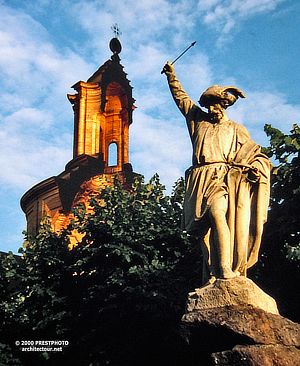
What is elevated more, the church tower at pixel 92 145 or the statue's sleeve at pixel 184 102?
the church tower at pixel 92 145

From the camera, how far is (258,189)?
6.95 m

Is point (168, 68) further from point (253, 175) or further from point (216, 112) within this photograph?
point (253, 175)

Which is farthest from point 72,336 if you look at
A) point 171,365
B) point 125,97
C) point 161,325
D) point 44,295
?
point 125,97

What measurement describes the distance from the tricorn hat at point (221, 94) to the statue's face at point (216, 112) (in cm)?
6

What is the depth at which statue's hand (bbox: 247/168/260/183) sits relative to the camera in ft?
22.7

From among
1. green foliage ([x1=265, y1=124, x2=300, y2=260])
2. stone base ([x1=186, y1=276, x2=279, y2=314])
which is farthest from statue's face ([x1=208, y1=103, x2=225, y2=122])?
green foliage ([x1=265, y1=124, x2=300, y2=260])

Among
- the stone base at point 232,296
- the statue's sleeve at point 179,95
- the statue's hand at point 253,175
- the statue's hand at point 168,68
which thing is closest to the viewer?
the stone base at point 232,296

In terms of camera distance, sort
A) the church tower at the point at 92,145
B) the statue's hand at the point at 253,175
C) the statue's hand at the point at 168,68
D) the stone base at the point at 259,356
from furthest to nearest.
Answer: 1. the church tower at the point at 92,145
2. the statue's hand at the point at 168,68
3. the statue's hand at the point at 253,175
4. the stone base at the point at 259,356

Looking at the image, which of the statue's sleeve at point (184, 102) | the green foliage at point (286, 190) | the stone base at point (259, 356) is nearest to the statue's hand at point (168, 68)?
the statue's sleeve at point (184, 102)

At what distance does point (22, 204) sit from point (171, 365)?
25.4 metres

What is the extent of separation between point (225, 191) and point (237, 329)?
6.02 feet

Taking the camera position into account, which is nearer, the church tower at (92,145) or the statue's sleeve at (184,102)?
the statue's sleeve at (184,102)

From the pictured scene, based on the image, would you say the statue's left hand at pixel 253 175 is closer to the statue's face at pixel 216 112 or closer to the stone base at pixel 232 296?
the statue's face at pixel 216 112

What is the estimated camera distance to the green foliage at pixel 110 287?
46.4 feet
